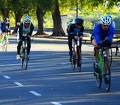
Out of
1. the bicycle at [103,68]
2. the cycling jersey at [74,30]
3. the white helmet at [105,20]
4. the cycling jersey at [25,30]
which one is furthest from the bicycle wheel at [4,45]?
the white helmet at [105,20]

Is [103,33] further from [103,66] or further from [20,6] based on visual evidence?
[20,6]

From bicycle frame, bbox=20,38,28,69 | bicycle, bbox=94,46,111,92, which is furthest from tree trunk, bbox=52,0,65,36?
bicycle, bbox=94,46,111,92

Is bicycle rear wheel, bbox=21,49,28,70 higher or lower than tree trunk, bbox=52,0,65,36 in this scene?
higher

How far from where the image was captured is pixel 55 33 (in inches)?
2530

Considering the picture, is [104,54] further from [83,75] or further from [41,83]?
[83,75]

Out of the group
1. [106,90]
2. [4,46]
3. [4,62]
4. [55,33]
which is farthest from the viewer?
[55,33]

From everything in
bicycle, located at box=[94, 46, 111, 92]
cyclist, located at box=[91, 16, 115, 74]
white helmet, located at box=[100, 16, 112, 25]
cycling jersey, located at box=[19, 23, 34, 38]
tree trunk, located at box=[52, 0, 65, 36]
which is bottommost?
tree trunk, located at box=[52, 0, 65, 36]

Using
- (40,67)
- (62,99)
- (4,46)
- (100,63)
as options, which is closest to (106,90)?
(100,63)

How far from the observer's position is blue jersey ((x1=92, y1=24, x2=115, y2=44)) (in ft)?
49.2

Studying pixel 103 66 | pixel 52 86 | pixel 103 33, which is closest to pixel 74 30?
pixel 52 86

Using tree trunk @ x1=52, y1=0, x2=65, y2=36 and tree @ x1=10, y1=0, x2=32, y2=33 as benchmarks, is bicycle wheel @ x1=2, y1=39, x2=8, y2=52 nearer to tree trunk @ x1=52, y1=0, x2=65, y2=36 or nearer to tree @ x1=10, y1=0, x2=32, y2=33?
tree trunk @ x1=52, y1=0, x2=65, y2=36

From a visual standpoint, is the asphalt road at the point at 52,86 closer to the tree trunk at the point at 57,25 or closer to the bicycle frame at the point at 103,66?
the bicycle frame at the point at 103,66

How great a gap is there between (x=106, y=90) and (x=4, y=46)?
20.7 m

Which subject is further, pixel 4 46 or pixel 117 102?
pixel 4 46
